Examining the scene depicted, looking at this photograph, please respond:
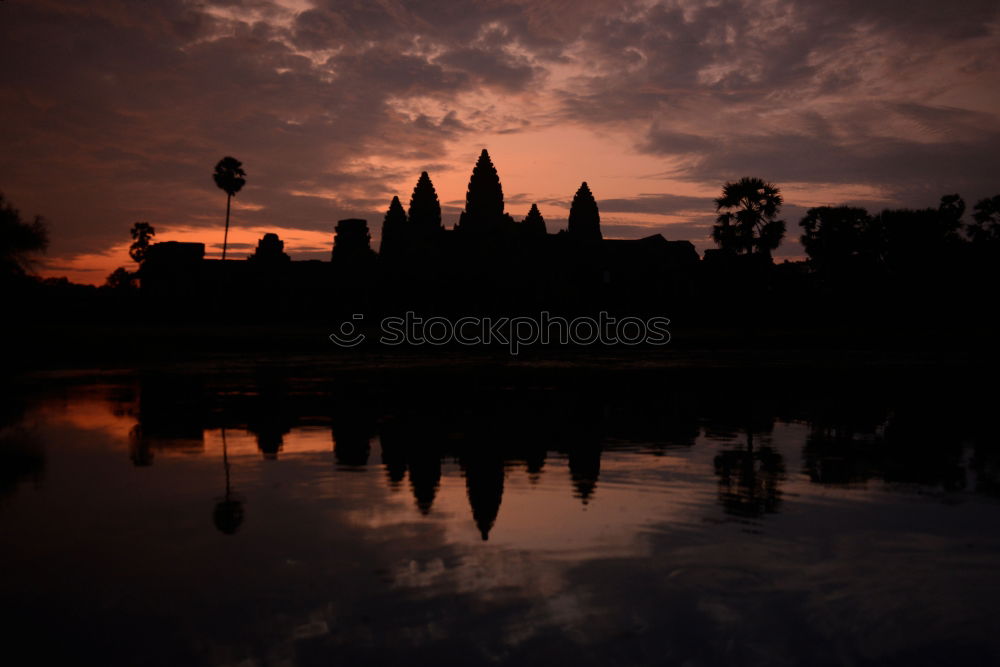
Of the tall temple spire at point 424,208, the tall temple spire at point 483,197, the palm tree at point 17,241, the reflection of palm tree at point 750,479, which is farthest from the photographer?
the tall temple spire at point 424,208

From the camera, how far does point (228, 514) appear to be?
267 inches

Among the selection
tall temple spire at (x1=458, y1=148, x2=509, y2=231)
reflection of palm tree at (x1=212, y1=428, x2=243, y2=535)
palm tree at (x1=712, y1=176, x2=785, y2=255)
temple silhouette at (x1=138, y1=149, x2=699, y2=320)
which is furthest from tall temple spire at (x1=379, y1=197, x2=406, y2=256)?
reflection of palm tree at (x1=212, y1=428, x2=243, y2=535)

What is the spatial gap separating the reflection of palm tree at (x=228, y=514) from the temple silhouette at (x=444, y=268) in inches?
2527

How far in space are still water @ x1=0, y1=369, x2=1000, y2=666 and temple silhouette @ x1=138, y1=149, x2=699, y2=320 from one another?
60.9 meters

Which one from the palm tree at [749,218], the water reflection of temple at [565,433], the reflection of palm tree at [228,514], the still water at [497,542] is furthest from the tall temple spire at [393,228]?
the reflection of palm tree at [228,514]

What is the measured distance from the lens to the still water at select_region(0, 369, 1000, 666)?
13.9 feet

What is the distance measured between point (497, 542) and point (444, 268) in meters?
88.7

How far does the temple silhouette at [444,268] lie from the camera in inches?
3017

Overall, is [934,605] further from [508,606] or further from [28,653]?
[28,653]

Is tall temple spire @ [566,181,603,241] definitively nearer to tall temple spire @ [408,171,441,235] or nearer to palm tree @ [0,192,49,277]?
tall temple spire @ [408,171,441,235]

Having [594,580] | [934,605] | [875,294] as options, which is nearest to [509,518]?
[594,580]

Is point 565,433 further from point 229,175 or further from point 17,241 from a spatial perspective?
point 229,175

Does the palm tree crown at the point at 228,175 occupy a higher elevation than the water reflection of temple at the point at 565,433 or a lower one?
higher

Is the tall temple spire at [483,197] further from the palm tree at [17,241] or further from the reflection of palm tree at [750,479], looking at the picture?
the reflection of palm tree at [750,479]
